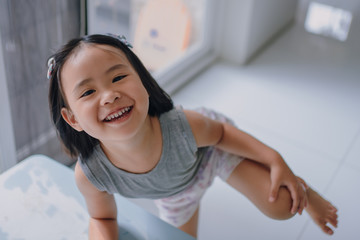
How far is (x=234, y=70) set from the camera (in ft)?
6.71

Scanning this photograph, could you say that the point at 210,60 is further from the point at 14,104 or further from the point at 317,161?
the point at 14,104

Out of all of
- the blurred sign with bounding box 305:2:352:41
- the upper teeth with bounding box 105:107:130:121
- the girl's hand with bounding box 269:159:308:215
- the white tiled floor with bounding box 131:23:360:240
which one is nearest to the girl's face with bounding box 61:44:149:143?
the upper teeth with bounding box 105:107:130:121

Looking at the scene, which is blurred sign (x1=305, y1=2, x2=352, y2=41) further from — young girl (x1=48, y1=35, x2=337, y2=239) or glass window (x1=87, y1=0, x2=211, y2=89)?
young girl (x1=48, y1=35, x2=337, y2=239)

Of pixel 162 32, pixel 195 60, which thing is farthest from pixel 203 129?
pixel 162 32

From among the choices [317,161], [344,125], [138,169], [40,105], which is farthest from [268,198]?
[344,125]

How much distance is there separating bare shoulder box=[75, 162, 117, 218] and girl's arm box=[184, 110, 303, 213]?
0.77 feet

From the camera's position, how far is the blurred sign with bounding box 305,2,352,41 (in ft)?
7.50

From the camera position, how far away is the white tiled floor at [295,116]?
53.4 inches

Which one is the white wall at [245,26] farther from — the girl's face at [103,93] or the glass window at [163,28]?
the girl's face at [103,93]

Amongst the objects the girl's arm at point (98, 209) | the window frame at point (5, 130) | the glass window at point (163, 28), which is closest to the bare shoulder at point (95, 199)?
the girl's arm at point (98, 209)

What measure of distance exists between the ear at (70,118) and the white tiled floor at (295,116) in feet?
1.98

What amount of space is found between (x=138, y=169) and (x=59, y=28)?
496 millimetres

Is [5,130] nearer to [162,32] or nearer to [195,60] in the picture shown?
[195,60]

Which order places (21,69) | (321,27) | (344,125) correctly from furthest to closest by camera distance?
1. (321,27)
2. (344,125)
3. (21,69)
